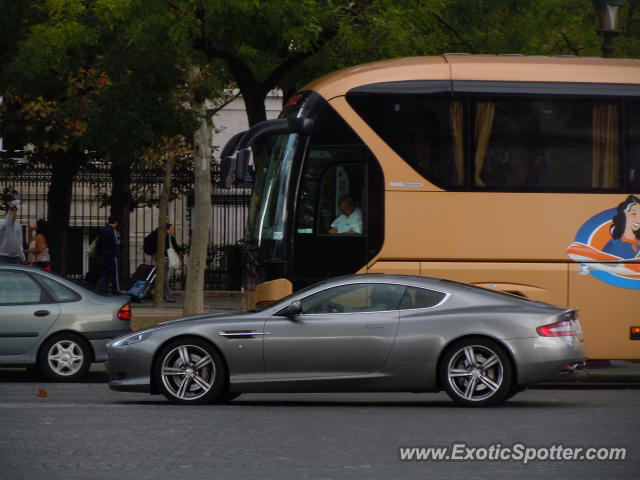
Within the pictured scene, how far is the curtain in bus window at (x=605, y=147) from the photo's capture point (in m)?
15.8

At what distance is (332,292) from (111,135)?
8.33 m

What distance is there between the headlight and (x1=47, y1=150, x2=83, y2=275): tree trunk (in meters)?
17.6

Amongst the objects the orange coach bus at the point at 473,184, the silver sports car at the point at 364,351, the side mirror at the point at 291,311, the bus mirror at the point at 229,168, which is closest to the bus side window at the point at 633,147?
the orange coach bus at the point at 473,184

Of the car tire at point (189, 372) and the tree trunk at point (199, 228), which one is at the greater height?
the tree trunk at point (199, 228)

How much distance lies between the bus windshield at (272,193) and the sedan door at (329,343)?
3073 mm

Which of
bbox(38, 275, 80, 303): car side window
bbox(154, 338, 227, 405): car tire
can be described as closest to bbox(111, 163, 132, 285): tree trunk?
bbox(38, 275, 80, 303): car side window

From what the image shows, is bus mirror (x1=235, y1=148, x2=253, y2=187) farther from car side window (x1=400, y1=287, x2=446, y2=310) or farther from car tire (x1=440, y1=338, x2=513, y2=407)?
car tire (x1=440, y1=338, x2=513, y2=407)

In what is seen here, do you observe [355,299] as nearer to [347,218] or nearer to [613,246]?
[347,218]

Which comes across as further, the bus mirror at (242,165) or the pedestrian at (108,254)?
the pedestrian at (108,254)

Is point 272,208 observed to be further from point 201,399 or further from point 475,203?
point 201,399

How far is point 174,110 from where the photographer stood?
20656 mm

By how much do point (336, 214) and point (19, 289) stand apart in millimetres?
3817

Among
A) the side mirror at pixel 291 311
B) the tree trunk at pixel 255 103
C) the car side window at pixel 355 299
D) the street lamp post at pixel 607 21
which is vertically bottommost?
the side mirror at pixel 291 311

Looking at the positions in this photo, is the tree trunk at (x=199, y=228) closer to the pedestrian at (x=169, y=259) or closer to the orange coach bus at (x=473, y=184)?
the pedestrian at (x=169, y=259)
